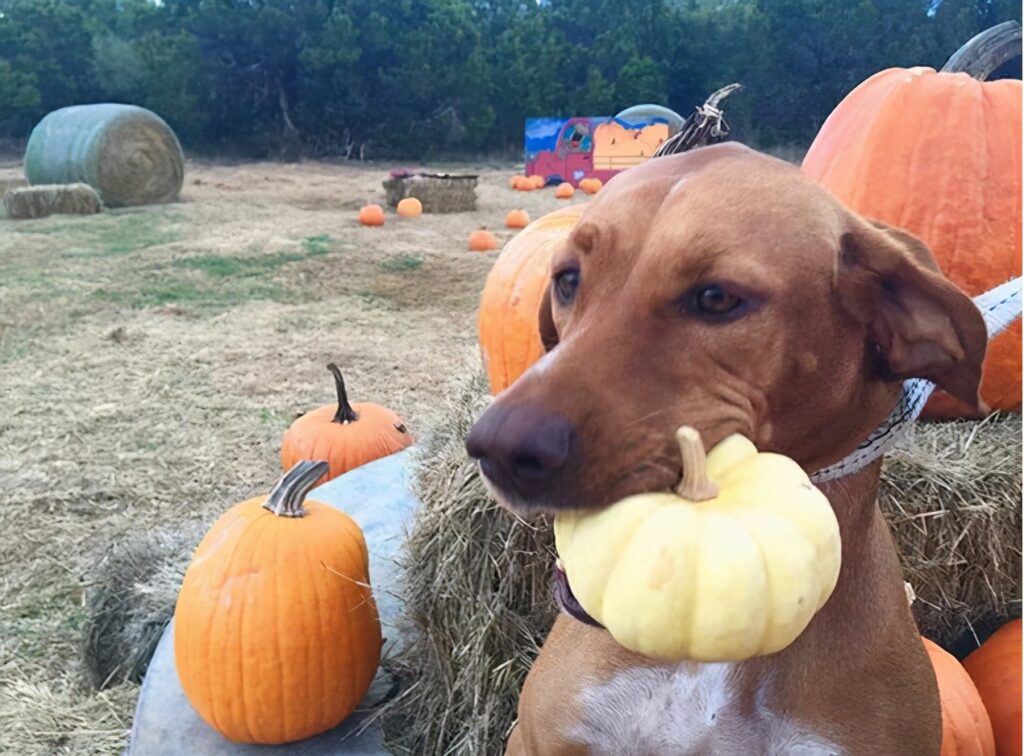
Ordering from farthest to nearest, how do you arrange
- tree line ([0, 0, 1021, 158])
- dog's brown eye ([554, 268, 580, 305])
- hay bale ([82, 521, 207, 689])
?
tree line ([0, 0, 1021, 158]) → hay bale ([82, 521, 207, 689]) → dog's brown eye ([554, 268, 580, 305])

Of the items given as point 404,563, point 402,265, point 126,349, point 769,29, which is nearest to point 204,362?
point 126,349

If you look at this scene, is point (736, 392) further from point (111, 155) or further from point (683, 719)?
point (111, 155)

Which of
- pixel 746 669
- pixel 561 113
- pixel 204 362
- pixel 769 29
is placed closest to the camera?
pixel 746 669

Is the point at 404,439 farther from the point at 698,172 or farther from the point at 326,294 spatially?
the point at 326,294

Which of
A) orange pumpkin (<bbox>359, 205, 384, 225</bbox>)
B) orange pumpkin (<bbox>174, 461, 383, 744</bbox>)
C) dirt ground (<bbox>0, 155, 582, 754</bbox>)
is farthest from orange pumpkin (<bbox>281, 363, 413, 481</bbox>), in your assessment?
orange pumpkin (<bbox>359, 205, 384, 225</bbox>)

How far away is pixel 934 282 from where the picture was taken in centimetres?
163

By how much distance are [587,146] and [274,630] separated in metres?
19.2

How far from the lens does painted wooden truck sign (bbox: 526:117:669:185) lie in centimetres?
1984

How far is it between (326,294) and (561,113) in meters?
19.0

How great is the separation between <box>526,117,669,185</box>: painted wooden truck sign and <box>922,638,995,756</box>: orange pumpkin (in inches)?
682

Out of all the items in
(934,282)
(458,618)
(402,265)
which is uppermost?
(934,282)

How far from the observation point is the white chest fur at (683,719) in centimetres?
187

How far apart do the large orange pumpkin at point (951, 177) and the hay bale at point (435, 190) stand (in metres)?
13.2

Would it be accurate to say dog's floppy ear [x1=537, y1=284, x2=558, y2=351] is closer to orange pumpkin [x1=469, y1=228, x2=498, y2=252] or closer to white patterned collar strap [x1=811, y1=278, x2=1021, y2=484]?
white patterned collar strap [x1=811, y1=278, x2=1021, y2=484]
